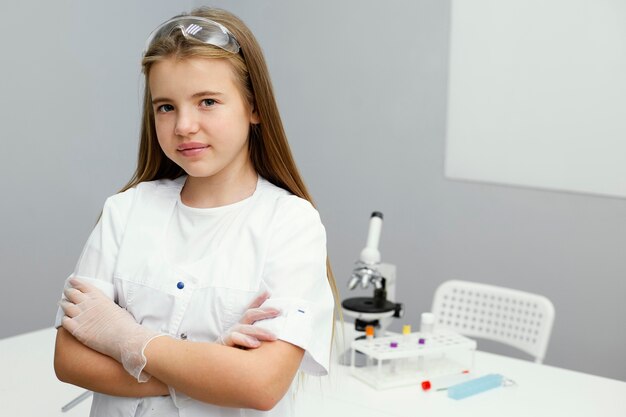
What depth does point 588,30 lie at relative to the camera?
3.54 meters

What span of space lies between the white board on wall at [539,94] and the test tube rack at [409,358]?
157cm

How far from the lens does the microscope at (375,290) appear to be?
2369mm

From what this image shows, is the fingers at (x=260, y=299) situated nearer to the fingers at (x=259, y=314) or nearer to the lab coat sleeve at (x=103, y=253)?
the fingers at (x=259, y=314)

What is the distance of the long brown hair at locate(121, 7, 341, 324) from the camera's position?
1357mm

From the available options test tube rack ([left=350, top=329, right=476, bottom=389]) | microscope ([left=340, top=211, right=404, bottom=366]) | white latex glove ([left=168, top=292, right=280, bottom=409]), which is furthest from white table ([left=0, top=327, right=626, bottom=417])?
white latex glove ([left=168, top=292, right=280, bottom=409])

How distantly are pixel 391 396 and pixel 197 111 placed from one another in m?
1.09

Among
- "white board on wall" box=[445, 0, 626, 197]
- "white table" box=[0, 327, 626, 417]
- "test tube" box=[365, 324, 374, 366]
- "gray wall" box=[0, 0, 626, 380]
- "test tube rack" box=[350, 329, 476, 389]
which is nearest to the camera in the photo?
"white table" box=[0, 327, 626, 417]

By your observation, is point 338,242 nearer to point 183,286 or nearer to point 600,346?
point 600,346

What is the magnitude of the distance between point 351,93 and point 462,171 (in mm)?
727

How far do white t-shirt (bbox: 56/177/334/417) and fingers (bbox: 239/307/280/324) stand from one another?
10mm

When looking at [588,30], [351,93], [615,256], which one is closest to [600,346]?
[615,256]

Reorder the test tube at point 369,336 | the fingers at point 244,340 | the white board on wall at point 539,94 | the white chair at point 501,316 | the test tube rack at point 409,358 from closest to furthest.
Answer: the fingers at point 244,340 → the test tube rack at point 409,358 → the test tube at point 369,336 → the white chair at point 501,316 → the white board on wall at point 539,94

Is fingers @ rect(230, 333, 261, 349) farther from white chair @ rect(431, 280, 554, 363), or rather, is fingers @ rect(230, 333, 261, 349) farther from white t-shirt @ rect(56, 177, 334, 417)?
white chair @ rect(431, 280, 554, 363)

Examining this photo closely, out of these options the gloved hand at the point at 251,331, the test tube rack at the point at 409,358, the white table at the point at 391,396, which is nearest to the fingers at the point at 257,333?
the gloved hand at the point at 251,331
